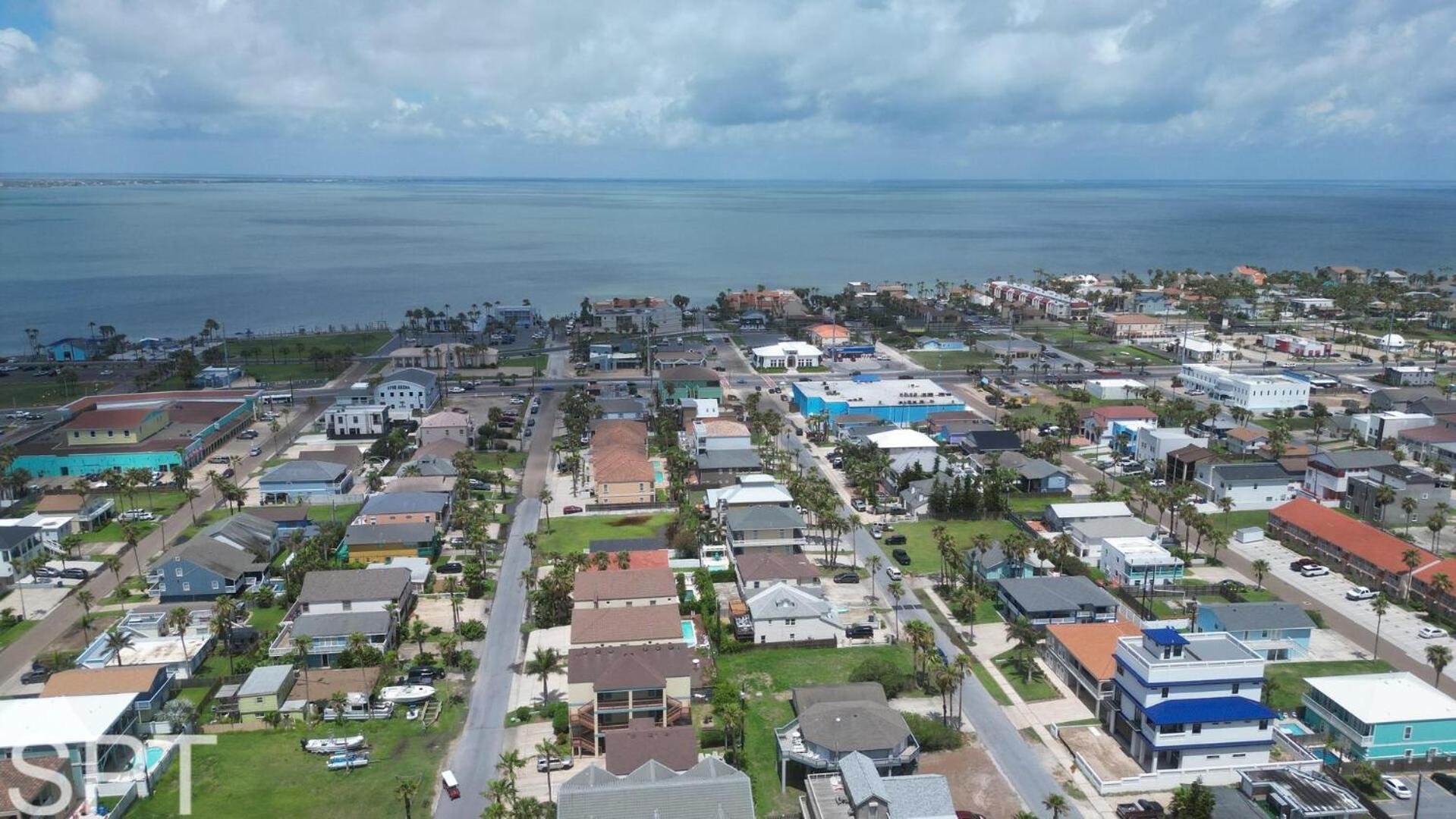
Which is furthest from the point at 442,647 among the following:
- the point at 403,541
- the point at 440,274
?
the point at 440,274

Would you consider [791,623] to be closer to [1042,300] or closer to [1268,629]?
[1268,629]

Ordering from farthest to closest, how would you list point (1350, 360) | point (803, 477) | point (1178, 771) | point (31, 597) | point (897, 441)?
point (1350, 360) → point (897, 441) → point (803, 477) → point (31, 597) → point (1178, 771)

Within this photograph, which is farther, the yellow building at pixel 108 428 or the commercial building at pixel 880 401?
the commercial building at pixel 880 401

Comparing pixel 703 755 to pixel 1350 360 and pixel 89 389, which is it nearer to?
pixel 89 389

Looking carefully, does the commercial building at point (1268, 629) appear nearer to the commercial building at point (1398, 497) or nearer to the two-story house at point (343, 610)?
the commercial building at point (1398, 497)

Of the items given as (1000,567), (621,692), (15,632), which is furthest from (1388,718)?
(15,632)

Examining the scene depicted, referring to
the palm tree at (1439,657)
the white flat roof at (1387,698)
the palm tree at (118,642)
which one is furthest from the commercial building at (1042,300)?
the palm tree at (118,642)
